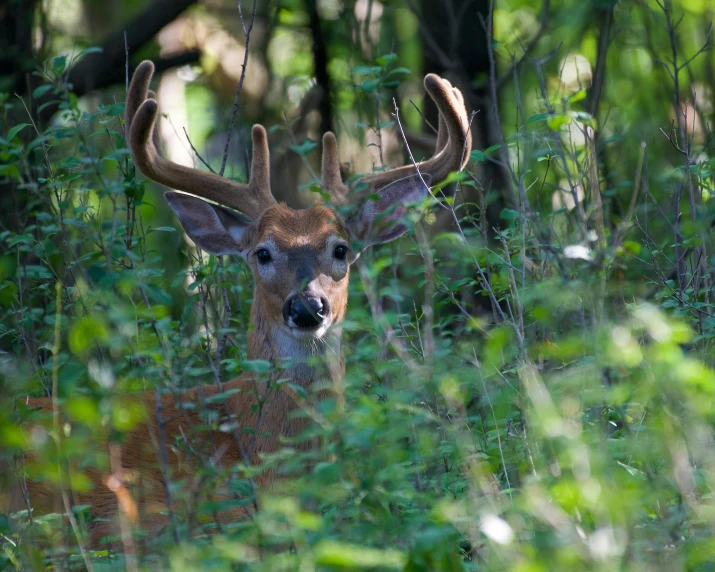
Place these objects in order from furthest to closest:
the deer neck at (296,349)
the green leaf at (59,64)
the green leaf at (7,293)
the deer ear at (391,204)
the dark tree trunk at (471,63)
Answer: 1. the dark tree trunk at (471,63)
2. the deer ear at (391,204)
3. the deer neck at (296,349)
4. the green leaf at (59,64)
5. the green leaf at (7,293)

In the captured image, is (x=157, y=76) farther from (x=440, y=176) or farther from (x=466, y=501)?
(x=466, y=501)

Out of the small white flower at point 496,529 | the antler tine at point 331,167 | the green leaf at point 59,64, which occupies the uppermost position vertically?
the green leaf at point 59,64

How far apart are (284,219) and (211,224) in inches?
19.4

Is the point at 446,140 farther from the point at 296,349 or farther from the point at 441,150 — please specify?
the point at 296,349

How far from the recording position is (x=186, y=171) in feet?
18.2

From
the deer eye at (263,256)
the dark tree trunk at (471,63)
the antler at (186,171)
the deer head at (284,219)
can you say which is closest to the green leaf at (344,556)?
the deer head at (284,219)

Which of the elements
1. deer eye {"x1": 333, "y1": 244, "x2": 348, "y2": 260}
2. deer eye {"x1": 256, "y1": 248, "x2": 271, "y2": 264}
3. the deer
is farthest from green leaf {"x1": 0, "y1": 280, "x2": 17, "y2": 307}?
deer eye {"x1": 333, "y1": 244, "x2": 348, "y2": 260}

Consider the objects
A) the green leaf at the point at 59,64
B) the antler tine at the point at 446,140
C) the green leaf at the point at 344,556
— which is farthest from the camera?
the antler tine at the point at 446,140

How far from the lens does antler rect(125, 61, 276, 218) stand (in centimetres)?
519

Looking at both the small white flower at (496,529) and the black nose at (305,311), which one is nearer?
the small white flower at (496,529)

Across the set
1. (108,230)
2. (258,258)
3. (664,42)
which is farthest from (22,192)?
(664,42)

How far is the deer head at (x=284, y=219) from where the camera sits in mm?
5020

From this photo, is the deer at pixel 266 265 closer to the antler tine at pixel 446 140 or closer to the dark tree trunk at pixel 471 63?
the antler tine at pixel 446 140

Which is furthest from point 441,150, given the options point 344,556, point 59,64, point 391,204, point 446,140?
point 344,556
